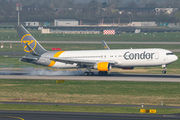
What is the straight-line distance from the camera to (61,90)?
5097 cm

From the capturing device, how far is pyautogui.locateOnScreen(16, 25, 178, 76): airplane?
209 ft

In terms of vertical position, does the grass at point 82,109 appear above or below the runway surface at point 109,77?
below

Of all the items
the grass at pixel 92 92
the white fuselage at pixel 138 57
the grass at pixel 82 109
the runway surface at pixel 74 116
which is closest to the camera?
the runway surface at pixel 74 116

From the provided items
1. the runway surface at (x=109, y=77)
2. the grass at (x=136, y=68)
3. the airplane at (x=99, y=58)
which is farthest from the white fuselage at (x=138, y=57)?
the grass at (x=136, y=68)

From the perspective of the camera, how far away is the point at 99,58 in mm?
65500

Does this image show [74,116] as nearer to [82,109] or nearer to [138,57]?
[82,109]

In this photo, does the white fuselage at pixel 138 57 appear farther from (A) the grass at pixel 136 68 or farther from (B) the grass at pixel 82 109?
(B) the grass at pixel 82 109

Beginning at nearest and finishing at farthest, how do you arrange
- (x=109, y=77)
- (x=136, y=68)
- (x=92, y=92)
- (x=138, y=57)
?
(x=92, y=92)
(x=109, y=77)
(x=138, y=57)
(x=136, y=68)

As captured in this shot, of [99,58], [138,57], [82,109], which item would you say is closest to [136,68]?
[138,57]

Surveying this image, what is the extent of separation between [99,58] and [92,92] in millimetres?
16945

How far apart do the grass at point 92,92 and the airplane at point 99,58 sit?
25.4ft

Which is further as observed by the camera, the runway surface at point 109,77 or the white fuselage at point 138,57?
the white fuselage at point 138,57

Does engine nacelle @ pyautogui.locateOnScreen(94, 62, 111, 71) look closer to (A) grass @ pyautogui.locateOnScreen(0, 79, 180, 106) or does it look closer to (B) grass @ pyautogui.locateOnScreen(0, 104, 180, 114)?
(A) grass @ pyautogui.locateOnScreen(0, 79, 180, 106)

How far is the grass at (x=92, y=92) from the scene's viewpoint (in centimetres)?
4422
